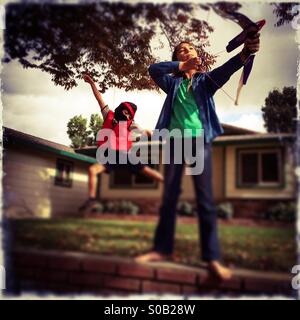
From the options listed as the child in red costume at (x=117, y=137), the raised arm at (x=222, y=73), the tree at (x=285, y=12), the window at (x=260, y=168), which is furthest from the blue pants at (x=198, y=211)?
the tree at (x=285, y=12)

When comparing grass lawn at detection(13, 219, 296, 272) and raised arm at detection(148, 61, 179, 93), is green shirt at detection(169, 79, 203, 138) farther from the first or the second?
grass lawn at detection(13, 219, 296, 272)

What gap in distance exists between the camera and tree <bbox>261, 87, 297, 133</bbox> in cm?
298

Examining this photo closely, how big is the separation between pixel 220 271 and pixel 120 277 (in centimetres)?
81

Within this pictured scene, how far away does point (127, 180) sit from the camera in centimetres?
304

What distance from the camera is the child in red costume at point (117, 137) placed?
120 inches

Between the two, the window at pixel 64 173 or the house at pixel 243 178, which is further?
the window at pixel 64 173

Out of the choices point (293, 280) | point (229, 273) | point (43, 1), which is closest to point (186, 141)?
point (229, 273)

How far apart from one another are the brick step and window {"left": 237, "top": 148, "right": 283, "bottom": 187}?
71 centimetres

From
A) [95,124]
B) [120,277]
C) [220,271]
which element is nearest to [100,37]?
[95,124]

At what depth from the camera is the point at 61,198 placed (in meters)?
3.14

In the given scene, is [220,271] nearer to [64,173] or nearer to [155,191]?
[155,191]

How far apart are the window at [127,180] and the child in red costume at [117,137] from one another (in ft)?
0.12
